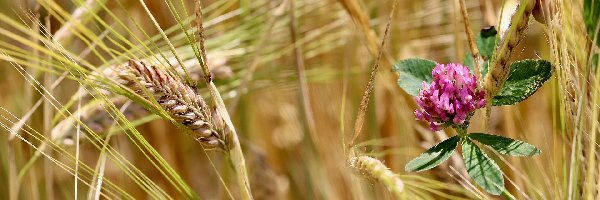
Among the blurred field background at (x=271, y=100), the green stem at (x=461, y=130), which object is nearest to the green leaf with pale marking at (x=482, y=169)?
the green stem at (x=461, y=130)

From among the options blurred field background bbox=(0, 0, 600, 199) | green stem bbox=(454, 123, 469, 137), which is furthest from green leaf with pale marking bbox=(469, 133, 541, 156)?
blurred field background bbox=(0, 0, 600, 199)

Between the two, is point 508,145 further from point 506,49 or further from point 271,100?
point 271,100

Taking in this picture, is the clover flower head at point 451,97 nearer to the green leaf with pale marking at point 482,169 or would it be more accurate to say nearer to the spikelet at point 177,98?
the green leaf with pale marking at point 482,169

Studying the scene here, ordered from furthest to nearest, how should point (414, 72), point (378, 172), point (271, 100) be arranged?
point (271, 100), point (414, 72), point (378, 172)

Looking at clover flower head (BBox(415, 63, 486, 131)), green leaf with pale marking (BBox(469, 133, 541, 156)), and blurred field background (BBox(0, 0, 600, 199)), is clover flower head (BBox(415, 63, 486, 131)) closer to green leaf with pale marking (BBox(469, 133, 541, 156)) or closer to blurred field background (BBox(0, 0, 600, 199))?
green leaf with pale marking (BBox(469, 133, 541, 156))

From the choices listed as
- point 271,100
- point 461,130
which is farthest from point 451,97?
point 271,100

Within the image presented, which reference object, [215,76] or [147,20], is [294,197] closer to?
[147,20]

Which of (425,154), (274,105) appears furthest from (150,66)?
(274,105)

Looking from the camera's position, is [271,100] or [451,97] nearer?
[451,97]
